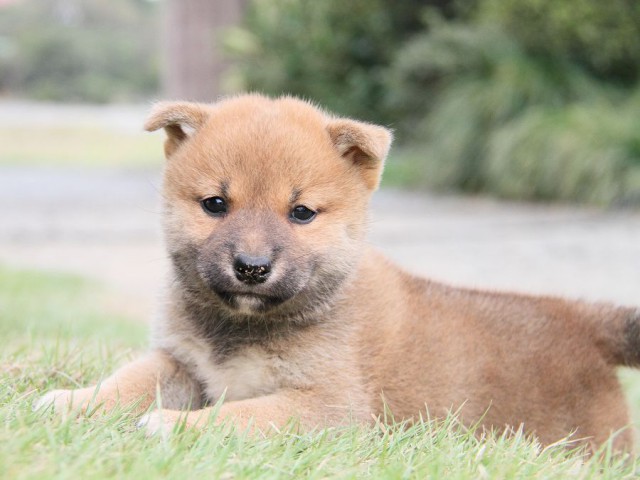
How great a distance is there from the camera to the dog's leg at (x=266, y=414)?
307 centimetres

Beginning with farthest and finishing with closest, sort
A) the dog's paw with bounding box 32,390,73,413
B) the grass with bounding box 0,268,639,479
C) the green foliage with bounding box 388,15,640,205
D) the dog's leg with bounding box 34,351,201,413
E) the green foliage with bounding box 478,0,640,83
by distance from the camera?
the green foliage with bounding box 478,0,640,83 < the green foliage with bounding box 388,15,640,205 < the dog's leg with bounding box 34,351,201,413 < the dog's paw with bounding box 32,390,73,413 < the grass with bounding box 0,268,639,479

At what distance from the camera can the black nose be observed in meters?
3.34

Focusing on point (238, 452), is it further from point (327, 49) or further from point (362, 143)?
point (327, 49)

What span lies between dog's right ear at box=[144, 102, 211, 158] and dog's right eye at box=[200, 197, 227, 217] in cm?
46

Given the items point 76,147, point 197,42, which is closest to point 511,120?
point 197,42

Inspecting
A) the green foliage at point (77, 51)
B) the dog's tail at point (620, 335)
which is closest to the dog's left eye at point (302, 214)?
the dog's tail at point (620, 335)

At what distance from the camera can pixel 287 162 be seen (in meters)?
3.61

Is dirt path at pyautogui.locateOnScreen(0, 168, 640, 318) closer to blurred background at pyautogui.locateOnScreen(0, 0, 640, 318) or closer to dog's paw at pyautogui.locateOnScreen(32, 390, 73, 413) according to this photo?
blurred background at pyautogui.locateOnScreen(0, 0, 640, 318)

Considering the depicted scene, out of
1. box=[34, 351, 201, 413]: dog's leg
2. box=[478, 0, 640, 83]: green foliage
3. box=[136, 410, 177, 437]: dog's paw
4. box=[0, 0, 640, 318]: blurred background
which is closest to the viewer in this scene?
box=[136, 410, 177, 437]: dog's paw

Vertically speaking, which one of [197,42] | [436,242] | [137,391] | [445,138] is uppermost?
[197,42]

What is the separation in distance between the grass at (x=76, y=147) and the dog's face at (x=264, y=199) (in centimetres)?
2239

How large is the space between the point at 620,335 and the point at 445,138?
12.7m

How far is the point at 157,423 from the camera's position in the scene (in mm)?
3014

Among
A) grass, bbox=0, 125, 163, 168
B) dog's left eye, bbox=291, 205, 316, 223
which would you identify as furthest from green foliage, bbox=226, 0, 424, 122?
dog's left eye, bbox=291, 205, 316, 223
